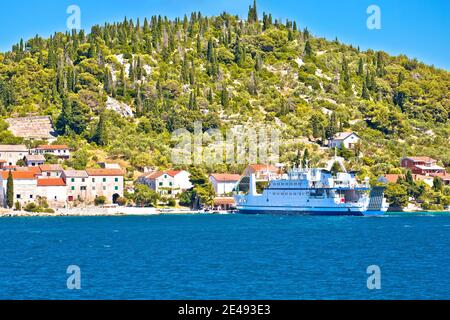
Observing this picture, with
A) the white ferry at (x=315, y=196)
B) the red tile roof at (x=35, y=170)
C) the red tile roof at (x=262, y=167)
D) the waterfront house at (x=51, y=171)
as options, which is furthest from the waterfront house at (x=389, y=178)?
the red tile roof at (x=35, y=170)

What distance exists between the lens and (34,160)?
105 metres

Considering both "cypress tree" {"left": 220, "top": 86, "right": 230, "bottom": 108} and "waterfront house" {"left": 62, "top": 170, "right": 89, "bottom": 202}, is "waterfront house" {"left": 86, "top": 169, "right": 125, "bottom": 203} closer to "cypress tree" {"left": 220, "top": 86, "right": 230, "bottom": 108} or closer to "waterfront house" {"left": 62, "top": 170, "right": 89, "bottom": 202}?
"waterfront house" {"left": 62, "top": 170, "right": 89, "bottom": 202}

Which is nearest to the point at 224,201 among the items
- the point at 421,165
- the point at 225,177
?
the point at 225,177

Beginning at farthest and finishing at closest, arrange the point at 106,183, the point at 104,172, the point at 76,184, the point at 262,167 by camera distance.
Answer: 1. the point at 262,167
2. the point at 104,172
3. the point at 106,183
4. the point at 76,184

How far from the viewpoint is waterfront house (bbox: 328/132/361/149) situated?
120375 mm

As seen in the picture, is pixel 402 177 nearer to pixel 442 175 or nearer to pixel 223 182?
pixel 442 175

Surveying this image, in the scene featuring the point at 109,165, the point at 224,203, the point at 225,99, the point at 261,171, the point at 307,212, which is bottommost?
the point at 307,212

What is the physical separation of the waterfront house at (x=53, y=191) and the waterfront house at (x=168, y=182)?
10414 millimetres

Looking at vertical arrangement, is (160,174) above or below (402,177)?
above

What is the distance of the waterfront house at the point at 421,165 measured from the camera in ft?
369

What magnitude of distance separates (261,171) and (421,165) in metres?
22.1

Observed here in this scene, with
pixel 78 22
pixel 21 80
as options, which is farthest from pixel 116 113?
pixel 78 22

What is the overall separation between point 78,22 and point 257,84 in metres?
84.0
